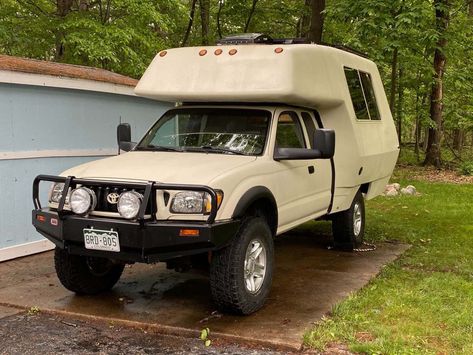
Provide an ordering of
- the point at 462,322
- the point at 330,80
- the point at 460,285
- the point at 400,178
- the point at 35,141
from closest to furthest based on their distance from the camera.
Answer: the point at 462,322
the point at 460,285
the point at 330,80
the point at 35,141
the point at 400,178

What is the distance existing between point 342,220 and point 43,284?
→ 12.5 feet

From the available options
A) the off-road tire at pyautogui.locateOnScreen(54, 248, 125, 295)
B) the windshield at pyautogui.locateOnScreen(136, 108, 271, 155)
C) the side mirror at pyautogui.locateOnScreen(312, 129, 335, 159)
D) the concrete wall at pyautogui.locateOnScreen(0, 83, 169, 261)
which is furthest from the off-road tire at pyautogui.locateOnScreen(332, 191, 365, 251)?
the concrete wall at pyautogui.locateOnScreen(0, 83, 169, 261)

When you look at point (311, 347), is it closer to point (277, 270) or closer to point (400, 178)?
point (277, 270)

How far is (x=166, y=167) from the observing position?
15.5ft

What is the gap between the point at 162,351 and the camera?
418cm

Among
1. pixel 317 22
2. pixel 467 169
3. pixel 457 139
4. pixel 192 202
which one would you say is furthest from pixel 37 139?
pixel 457 139

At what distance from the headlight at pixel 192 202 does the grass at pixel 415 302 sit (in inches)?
50.6

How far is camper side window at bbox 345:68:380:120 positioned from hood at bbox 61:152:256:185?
257cm

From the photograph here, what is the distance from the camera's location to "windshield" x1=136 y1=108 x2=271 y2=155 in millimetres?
5391

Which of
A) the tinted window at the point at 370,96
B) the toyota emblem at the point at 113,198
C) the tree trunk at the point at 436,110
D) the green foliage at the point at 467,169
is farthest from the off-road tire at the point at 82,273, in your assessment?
the tree trunk at the point at 436,110

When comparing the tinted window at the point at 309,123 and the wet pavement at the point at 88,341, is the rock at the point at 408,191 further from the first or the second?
the wet pavement at the point at 88,341

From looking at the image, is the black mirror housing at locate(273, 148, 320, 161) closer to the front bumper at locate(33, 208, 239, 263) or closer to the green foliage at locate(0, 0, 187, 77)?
the front bumper at locate(33, 208, 239, 263)

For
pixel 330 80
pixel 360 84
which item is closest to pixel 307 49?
pixel 330 80

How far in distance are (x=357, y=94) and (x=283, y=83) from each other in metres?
2.22
